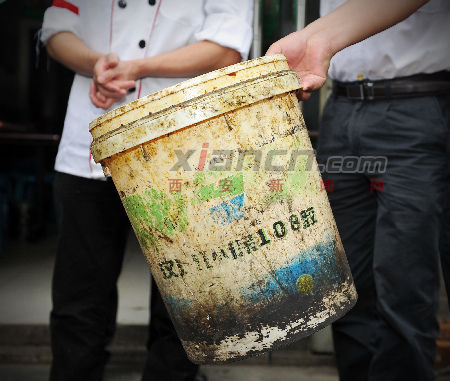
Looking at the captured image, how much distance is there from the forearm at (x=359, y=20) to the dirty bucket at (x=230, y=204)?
0.23 m

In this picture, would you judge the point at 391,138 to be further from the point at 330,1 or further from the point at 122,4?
the point at 122,4

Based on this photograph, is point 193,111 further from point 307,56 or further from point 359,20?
point 359,20

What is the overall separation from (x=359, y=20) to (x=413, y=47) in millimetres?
424

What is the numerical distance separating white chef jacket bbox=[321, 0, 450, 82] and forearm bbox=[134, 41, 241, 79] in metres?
0.51

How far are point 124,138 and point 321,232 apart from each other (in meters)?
0.55

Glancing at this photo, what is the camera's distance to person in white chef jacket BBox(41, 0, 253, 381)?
1908mm

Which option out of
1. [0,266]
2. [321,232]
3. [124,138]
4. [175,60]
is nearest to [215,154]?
[124,138]

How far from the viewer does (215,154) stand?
52.7 inches

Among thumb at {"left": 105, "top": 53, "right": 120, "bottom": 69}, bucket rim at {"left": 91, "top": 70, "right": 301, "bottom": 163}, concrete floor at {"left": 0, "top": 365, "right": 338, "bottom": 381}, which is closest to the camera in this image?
bucket rim at {"left": 91, "top": 70, "right": 301, "bottom": 163}

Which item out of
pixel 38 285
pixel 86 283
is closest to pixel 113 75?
pixel 86 283

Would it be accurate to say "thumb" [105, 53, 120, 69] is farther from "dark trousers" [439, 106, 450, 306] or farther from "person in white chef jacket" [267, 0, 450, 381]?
"dark trousers" [439, 106, 450, 306]

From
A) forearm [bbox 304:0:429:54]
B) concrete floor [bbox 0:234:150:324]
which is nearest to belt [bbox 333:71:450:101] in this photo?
forearm [bbox 304:0:429:54]

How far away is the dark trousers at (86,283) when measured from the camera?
2.05 meters

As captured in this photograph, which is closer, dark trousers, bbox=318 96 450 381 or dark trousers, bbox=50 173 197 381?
dark trousers, bbox=318 96 450 381
